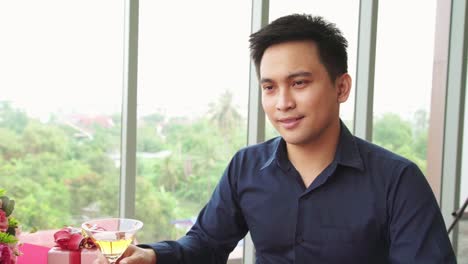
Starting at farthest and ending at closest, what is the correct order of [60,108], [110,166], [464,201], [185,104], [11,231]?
1. [464,201]
2. [185,104]
3. [110,166]
4. [60,108]
5. [11,231]

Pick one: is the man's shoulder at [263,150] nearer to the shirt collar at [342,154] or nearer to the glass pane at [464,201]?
the shirt collar at [342,154]

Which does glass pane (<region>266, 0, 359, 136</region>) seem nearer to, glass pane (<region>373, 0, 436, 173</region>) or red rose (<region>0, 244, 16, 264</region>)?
glass pane (<region>373, 0, 436, 173</region>)

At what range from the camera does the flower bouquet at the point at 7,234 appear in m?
1.17

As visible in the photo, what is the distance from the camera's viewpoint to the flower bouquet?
1.17m

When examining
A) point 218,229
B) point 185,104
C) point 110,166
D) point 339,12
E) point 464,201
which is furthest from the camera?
point 464,201

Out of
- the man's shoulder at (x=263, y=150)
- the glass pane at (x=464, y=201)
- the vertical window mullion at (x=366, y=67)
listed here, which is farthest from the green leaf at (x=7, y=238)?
the glass pane at (x=464, y=201)

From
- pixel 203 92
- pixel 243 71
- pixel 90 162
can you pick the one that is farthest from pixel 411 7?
pixel 90 162

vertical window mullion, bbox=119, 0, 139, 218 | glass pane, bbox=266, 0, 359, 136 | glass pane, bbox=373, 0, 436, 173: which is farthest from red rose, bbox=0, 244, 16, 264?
glass pane, bbox=373, 0, 436, 173

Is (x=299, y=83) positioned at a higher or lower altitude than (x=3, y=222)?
higher

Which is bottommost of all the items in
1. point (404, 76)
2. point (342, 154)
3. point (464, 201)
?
point (464, 201)

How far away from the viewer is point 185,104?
2490mm

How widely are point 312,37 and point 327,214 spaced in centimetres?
50

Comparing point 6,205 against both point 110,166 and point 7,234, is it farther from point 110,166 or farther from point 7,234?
point 110,166

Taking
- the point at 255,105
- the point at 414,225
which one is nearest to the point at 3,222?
the point at 414,225
